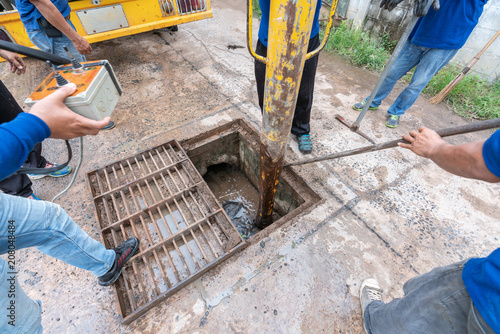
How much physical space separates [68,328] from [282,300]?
1480 millimetres

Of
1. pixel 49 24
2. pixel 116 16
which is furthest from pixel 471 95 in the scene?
pixel 49 24

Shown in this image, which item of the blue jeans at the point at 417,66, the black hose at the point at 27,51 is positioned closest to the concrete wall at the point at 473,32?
the blue jeans at the point at 417,66

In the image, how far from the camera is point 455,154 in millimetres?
1066

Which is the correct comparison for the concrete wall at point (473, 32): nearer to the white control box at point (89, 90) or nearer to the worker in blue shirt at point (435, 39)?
the worker in blue shirt at point (435, 39)

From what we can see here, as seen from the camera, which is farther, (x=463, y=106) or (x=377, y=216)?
(x=463, y=106)

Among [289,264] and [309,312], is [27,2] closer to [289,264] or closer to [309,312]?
[289,264]

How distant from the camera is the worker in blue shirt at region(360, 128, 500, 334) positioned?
0.85m

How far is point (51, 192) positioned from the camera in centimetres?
227

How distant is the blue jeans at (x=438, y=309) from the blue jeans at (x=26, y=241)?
1.86 meters

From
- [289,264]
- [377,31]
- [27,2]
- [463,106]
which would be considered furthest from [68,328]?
[377,31]

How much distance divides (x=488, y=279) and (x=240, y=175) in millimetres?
3003

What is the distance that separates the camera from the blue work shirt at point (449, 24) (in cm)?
213

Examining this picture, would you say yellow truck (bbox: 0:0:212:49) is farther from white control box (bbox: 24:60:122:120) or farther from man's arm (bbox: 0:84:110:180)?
man's arm (bbox: 0:84:110:180)

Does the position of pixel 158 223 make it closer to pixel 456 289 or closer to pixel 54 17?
pixel 456 289
